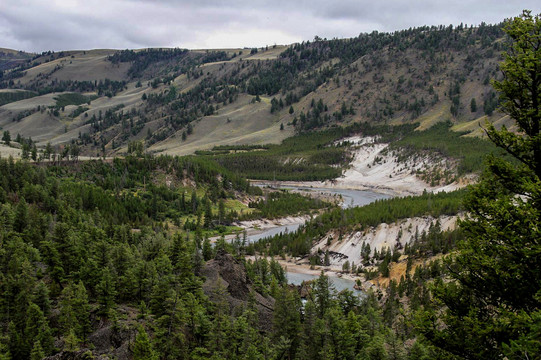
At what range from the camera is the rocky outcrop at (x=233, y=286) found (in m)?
47.4

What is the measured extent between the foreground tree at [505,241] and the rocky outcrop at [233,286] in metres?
34.2

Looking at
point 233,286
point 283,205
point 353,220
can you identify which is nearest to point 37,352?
point 233,286

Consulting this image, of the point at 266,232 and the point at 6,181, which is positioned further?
the point at 266,232

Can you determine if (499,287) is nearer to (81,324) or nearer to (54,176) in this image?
(81,324)

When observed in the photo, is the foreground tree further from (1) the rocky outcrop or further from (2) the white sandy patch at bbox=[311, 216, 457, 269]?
(2) the white sandy patch at bbox=[311, 216, 457, 269]

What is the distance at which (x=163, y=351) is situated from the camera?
118 ft

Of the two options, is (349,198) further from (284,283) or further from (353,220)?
(284,283)

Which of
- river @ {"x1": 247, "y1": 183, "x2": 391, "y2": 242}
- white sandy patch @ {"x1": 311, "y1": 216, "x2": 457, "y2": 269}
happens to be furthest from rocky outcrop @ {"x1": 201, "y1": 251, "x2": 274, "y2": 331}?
river @ {"x1": 247, "y1": 183, "x2": 391, "y2": 242}

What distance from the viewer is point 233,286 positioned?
53344 mm

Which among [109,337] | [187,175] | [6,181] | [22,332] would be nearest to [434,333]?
[109,337]

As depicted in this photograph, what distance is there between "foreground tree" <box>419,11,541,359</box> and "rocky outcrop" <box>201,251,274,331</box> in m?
34.2

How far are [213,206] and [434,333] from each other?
13636cm

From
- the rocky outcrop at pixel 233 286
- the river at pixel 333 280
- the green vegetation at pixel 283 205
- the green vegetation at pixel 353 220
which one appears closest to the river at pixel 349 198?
the green vegetation at pixel 283 205

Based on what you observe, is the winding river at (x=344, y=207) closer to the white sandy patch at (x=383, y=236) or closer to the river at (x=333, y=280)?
the river at (x=333, y=280)
